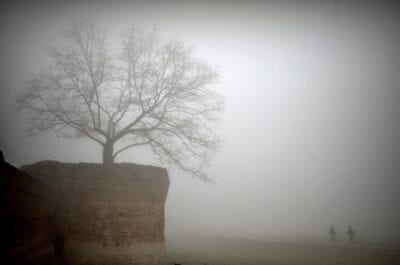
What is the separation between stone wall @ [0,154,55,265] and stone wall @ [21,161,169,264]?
3.42 feet

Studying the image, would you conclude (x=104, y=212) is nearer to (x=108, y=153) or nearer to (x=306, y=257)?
(x=108, y=153)

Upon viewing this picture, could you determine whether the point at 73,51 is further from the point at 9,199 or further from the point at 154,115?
the point at 9,199

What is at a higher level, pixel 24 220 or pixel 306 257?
pixel 24 220

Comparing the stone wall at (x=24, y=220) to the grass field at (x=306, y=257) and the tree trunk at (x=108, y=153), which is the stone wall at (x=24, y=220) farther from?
the grass field at (x=306, y=257)

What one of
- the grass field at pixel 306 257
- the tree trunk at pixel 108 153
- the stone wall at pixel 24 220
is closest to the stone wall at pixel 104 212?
the stone wall at pixel 24 220

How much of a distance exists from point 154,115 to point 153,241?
21.9 feet

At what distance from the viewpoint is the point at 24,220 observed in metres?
10.7

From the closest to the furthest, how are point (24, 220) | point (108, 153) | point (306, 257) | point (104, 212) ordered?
point (24, 220) < point (104, 212) < point (108, 153) < point (306, 257)

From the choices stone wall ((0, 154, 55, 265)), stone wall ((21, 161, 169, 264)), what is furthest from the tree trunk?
stone wall ((0, 154, 55, 265))

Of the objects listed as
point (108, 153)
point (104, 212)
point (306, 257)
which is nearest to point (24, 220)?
point (104, 212)

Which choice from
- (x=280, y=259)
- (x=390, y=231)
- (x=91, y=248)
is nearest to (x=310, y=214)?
(x=390, y=231)

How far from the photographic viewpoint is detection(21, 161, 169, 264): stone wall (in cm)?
1419

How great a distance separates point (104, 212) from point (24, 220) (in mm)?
4105

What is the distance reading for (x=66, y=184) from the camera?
14805mm
